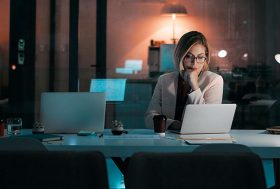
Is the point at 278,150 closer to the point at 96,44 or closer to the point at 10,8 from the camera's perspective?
the point at 96,44

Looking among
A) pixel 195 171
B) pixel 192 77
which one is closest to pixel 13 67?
pixel 192 77

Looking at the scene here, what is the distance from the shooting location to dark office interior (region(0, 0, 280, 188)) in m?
7.93

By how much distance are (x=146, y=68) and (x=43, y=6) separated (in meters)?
1.75

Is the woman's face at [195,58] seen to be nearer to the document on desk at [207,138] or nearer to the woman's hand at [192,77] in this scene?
the woman's hand at [192,77]

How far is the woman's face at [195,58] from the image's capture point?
395 cm

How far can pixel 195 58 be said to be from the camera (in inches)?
156

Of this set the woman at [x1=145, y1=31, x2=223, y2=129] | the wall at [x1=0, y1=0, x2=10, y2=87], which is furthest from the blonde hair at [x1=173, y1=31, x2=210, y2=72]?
the wall at [x1=0, y1=0, x2=10, y2=87]

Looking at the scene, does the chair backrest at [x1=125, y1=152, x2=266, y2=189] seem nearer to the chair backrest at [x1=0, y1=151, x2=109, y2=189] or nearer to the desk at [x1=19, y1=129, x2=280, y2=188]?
the chair backrest at [x1=0, y1=151, x2=109, y2=189]

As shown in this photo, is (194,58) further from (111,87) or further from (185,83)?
(111,87)

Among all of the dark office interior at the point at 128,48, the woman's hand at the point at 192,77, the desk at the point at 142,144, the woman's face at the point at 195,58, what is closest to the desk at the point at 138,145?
the desk at the point at 142,144

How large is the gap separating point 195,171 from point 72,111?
1.90 metres

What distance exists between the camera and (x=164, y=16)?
26.5 feet

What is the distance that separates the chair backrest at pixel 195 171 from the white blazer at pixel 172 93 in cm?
219

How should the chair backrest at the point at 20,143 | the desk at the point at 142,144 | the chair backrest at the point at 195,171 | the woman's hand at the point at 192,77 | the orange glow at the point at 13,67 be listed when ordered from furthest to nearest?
the orange glow at the point at 13,67 → the woman's hand at the point at 192,77 → the desk at the point at 142,144 → the chair backrest at the point at 20,143 → the chair backrest at the point at 195,171
